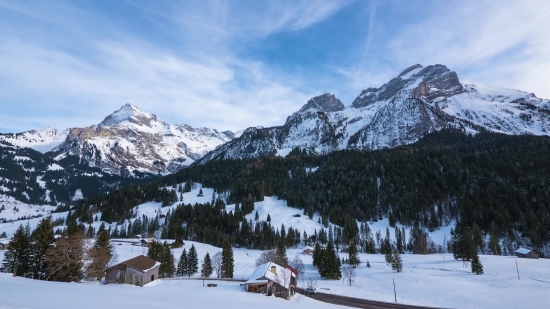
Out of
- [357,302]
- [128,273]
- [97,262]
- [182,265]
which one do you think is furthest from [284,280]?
[182,265]

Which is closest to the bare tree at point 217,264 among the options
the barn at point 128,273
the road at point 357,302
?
the barn at point 128,273

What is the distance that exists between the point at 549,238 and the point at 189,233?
563ft

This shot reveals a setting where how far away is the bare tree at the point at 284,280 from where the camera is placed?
2233 inches

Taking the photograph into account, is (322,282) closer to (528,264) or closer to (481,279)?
(481,279)

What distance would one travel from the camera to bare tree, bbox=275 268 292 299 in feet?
186

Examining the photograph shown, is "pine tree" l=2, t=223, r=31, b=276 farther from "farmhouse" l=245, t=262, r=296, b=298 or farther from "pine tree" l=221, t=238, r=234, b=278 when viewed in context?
"pine tree" l=221, t=238, r=234, b=278

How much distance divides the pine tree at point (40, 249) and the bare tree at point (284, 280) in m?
41.6

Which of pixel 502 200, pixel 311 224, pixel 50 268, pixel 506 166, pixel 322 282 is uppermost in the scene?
pixel 506 166

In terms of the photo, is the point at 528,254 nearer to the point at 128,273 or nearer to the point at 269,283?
the point at 269,283

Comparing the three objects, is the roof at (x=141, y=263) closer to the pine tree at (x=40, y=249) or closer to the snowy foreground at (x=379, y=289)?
the snowy foreground at (x=379, y=289)

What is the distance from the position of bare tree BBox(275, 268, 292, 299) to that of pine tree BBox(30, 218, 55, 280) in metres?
41.6

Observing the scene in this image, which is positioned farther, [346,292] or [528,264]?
[528,264]

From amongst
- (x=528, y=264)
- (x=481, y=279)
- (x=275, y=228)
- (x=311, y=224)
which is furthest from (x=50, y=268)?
(x=311, y=224)

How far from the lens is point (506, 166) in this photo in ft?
653
